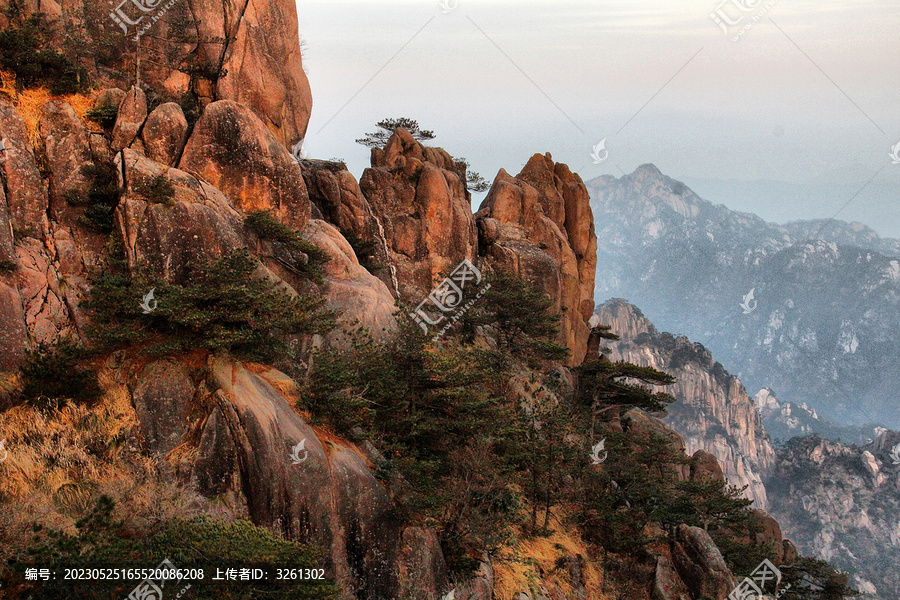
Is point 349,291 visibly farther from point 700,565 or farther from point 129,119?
point 700,565

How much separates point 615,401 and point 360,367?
2059 cm

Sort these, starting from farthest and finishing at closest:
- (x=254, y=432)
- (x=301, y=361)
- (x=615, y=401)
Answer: (x=615, y=401) < (x=301, y=361) < (x=254, y=432)

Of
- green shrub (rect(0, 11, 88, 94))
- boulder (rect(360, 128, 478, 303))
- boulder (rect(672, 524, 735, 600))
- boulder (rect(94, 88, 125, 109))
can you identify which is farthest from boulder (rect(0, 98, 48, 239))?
boulder (rect(672, 524, 735, 600))

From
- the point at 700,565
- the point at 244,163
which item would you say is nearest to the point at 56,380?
the point at 244,163

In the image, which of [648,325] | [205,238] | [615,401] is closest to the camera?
[205,238]

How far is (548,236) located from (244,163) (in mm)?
20671

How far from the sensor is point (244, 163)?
18.9 m

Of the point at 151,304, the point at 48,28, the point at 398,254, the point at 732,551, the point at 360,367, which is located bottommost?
the point at 732,551

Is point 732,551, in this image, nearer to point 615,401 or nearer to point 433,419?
point 615,401

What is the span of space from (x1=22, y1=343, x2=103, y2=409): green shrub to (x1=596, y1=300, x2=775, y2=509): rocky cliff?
443 ft

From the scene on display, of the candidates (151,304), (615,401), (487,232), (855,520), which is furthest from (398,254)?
(855,520)

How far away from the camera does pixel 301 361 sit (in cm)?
1700

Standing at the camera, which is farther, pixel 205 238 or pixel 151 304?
pixel 205 238

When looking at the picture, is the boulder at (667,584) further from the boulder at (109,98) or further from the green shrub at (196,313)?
the boulder at (109,98)
